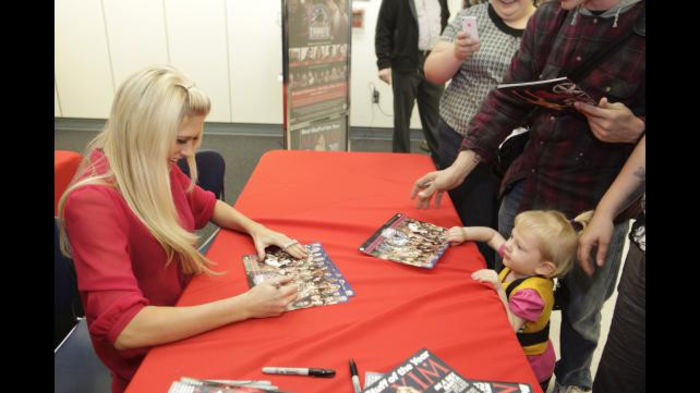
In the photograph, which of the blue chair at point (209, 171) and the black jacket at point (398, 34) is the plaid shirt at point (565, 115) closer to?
the blue chair at point (209, 171)

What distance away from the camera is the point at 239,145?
191 inches

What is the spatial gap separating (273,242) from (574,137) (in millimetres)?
941

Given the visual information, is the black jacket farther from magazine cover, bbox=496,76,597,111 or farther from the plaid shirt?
magazine cover, bbox=496,76,597,111

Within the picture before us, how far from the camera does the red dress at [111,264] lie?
0.98 meters

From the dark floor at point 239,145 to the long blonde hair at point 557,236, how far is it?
10.1ft

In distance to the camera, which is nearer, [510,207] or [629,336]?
[629,336]

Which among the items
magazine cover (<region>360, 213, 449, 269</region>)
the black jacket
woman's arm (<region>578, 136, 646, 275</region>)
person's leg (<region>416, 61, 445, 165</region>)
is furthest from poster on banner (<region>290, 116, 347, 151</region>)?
woman's arm (<region>578, 136, 646, 275</region>)

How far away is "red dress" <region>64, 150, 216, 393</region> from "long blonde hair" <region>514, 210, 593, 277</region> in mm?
1033

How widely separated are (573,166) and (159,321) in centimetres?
120

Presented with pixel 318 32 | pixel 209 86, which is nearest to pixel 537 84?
pixel 318 32

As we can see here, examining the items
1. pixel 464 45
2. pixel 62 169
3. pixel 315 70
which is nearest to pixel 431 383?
pixel 464 45

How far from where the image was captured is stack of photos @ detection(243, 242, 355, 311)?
1.14 m

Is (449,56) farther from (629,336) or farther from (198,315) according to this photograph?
(198,315)

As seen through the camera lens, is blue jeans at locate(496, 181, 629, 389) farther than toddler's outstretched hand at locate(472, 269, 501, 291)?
Yes
